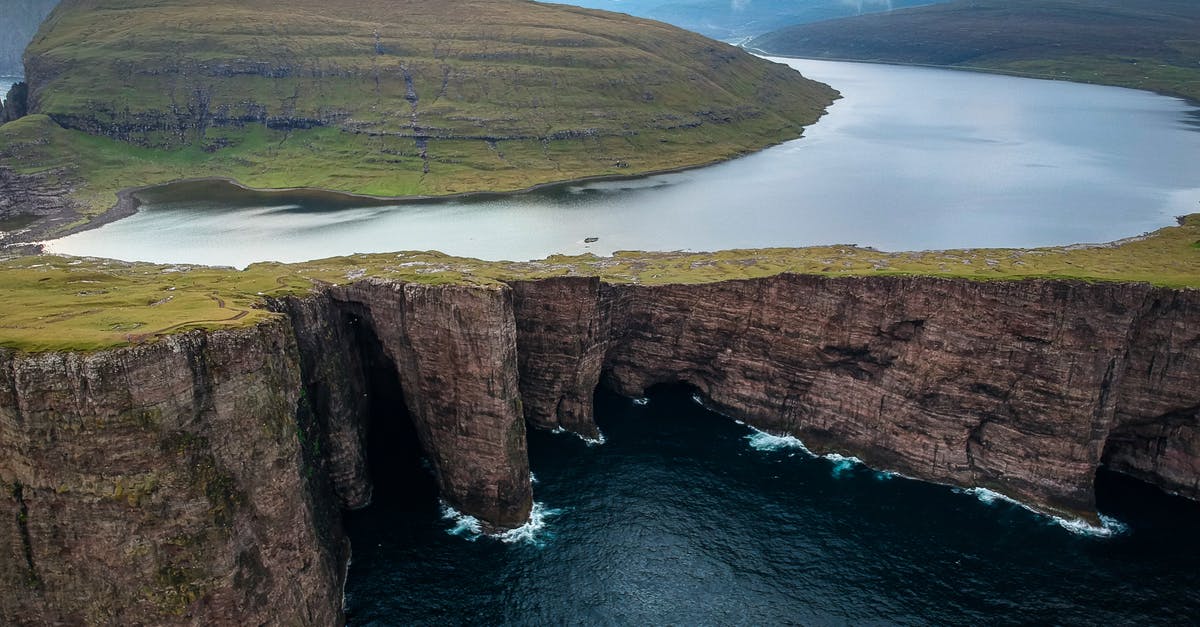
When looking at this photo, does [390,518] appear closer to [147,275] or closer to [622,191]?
[147,275]

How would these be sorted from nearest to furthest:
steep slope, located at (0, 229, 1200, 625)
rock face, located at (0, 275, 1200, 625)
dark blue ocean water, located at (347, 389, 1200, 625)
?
1. rock face, located at (0, 275, 1200, 625)
2. steep slope, located at (0, 229, 1200, 625)
3. dark blue ocean water, located at (347, 389, 1200, 625)

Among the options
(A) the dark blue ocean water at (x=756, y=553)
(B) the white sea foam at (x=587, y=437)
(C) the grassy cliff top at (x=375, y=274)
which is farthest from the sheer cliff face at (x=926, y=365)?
(A) the dark blue ocean water at (x=756, y=553)

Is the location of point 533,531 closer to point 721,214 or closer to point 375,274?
point 375,274

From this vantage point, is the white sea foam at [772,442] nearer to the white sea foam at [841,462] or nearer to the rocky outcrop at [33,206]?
the white sea foam at [841,462]

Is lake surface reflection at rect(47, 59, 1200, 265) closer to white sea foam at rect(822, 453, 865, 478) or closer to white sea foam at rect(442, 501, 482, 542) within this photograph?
white sea foam at rect(822, 453, 865, 478)

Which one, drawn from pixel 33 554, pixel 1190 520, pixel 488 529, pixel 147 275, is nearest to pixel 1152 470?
pixel 1190 520

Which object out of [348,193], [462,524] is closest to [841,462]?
[462,524]

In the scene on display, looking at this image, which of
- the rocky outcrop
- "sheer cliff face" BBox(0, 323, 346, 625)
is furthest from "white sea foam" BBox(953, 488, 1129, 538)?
the rocky outcrop
